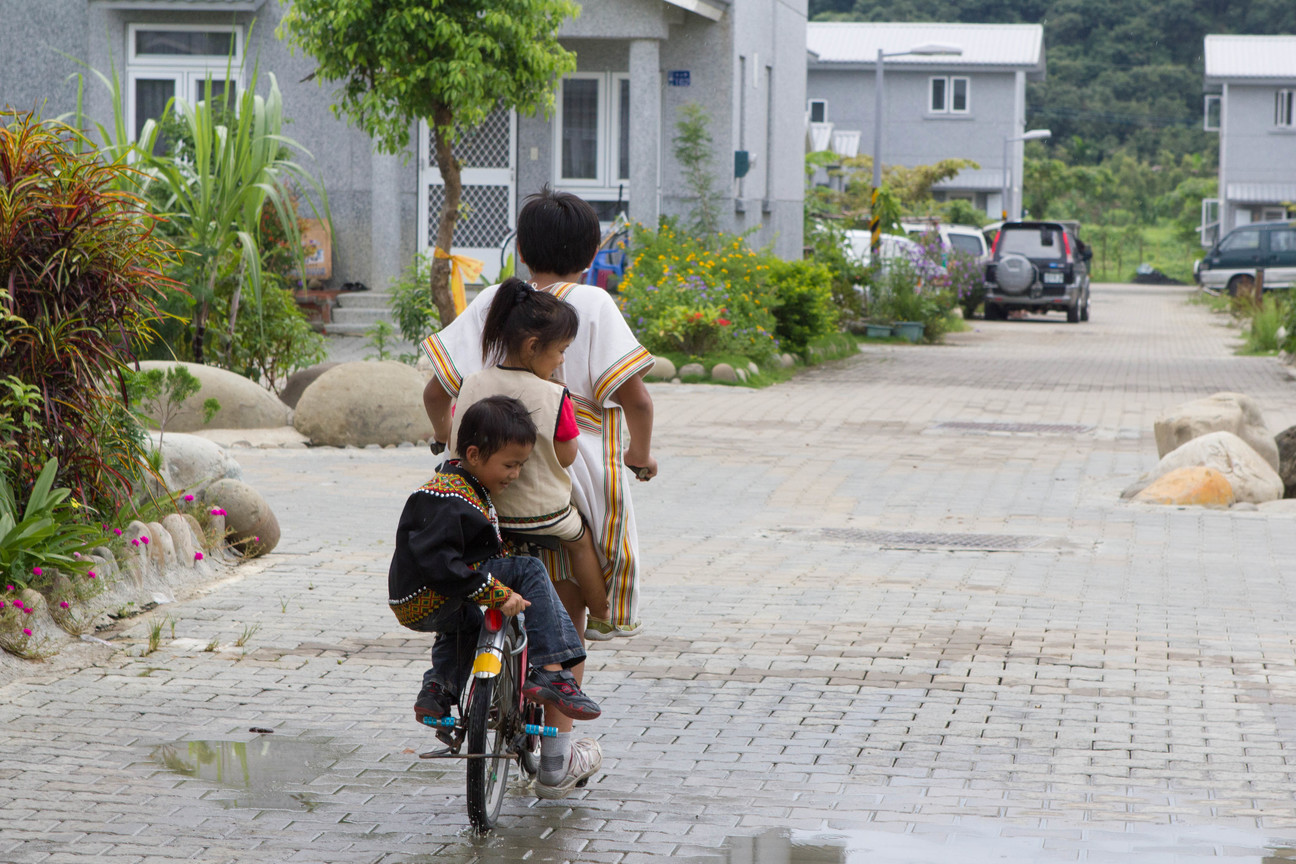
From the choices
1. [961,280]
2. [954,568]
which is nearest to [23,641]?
[954,568]

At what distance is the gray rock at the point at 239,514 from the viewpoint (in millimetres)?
7891

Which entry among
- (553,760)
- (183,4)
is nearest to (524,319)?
(553,760)

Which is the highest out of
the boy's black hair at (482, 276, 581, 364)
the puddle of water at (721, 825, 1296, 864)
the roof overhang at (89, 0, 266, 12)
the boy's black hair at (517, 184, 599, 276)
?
the roof overhang at (89, 0, 266, 12)

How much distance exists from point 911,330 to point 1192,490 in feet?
52.3

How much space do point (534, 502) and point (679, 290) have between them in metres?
14.4

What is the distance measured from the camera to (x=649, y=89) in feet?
68.4

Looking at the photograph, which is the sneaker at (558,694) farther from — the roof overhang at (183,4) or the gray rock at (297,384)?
the roof overhang at (183,4)

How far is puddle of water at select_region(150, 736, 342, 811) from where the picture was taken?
14.8 feet

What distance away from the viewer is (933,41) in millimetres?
57062

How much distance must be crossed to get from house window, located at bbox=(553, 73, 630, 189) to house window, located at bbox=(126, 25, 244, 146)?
14.1 ft

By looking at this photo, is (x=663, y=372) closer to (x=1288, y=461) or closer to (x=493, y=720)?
(x=1288, y=461)

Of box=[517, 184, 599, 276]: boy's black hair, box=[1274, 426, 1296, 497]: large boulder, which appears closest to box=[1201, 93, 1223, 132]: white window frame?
box=[1274, 426, 1296, 497]: large boulder

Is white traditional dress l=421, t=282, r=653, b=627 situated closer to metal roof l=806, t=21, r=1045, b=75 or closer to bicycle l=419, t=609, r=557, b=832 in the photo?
bicycle l=419, t=609, r=557, b=832

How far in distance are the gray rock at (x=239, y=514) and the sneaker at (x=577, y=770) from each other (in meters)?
3.62
